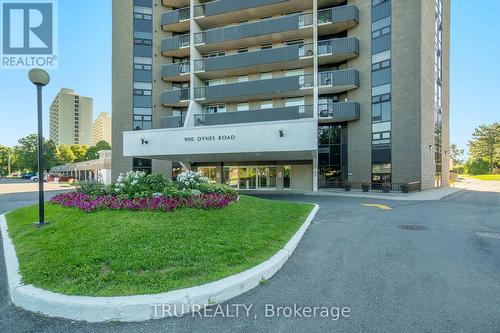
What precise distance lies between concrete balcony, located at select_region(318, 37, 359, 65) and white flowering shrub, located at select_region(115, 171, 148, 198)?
68.2 feet

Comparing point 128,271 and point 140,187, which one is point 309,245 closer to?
point 128,271

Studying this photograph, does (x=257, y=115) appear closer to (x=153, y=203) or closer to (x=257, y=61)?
(x=257, y=61)

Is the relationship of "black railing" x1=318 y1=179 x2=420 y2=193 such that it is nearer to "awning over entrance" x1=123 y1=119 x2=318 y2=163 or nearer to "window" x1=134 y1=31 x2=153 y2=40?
"awning over entrance" x1=123 y1=119 x2=318 y2=163

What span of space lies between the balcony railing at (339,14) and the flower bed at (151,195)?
2156 cm

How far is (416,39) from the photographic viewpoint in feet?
75.3

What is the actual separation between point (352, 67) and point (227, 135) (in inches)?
619

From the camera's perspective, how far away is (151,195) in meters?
8.16

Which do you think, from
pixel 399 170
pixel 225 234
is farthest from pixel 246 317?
pixel 399 170

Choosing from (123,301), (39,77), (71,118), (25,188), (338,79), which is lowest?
(25,188)

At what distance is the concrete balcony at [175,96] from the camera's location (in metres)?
28.3

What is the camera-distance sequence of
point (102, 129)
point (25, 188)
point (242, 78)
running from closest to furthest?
point (242, 78) → point (25, 188) → point (102, 129)

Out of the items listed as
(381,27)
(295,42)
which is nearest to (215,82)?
(295,42)

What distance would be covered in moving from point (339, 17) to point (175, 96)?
17.3 m

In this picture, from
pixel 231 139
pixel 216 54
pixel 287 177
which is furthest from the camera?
pixel 216 54
